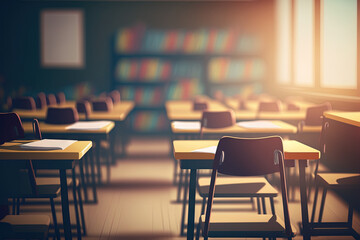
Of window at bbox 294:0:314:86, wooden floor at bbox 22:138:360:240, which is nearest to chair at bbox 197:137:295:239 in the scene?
wooden floor at bbox 22:138:360:240

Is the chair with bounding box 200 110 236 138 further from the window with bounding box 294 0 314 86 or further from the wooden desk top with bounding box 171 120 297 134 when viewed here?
the window with bounding box 294 0 314 86

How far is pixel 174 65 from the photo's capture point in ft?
26.9

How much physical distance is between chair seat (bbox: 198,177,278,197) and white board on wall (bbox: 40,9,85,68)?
6.58 m

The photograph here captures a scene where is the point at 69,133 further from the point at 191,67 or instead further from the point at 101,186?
the point at 191,67

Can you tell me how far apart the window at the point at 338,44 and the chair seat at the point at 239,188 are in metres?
2.83

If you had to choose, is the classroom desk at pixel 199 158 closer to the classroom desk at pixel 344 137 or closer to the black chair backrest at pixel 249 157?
the black chair backrest at pixel 249 157

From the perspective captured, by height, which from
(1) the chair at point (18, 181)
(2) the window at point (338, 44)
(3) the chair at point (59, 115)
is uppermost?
(2) the window at point (338, 44)

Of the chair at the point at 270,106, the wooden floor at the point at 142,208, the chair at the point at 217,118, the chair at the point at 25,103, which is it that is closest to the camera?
the wooden floor at the point at 142,208

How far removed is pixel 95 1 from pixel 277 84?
413cm

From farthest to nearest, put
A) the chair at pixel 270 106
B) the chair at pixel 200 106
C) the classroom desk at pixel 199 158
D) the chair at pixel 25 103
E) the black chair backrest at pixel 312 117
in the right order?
1. the chair at pixel 25 103
2. the chair at pixel 200 106
3. the chair at pixel 270 106
4. the black chair backrest at pixel 312 117
5. the classroom desk at pixel 199 158

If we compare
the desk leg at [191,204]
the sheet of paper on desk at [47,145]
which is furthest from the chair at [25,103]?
the desk leg at [191,204]

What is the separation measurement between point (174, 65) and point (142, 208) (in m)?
5.11

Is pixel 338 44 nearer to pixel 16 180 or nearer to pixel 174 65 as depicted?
pixel 174 65

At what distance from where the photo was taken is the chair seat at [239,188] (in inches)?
90.4
